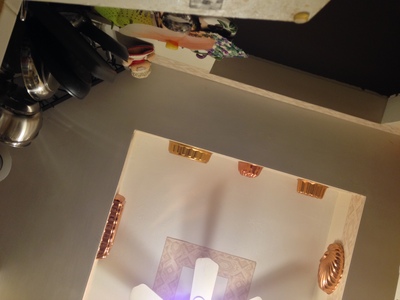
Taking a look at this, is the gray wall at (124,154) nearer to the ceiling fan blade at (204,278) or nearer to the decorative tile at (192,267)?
the ceiling fan blade at (204,278)

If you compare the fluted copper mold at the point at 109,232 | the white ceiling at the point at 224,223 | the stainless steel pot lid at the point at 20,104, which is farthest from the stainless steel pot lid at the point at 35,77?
the white ceiling at the point at 224,223

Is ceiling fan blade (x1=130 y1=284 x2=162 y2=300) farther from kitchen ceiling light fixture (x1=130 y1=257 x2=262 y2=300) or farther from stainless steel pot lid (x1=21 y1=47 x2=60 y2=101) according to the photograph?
stainless steel pot lid (x1=21 y1=47 x2=60 y2=101)

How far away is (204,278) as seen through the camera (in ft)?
6.02

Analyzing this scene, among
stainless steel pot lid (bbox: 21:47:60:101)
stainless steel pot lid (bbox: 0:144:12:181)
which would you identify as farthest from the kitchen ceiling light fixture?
stainless steel pot lid (bbox: 21:47:60:101)

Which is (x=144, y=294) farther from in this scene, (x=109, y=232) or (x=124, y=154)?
(x=124, y=154)

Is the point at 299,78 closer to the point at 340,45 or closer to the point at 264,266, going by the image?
the point at 340,45

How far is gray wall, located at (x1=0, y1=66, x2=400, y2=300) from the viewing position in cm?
160

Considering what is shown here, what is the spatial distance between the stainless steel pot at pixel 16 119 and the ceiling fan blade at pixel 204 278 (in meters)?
0.89

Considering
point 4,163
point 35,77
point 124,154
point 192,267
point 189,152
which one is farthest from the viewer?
point 192,267

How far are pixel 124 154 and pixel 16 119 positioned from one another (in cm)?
43

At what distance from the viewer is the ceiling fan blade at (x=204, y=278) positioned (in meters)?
1.82

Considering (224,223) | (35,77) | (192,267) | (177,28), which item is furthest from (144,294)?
(177,28)

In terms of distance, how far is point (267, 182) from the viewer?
2182mm

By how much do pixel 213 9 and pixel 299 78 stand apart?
101cm
